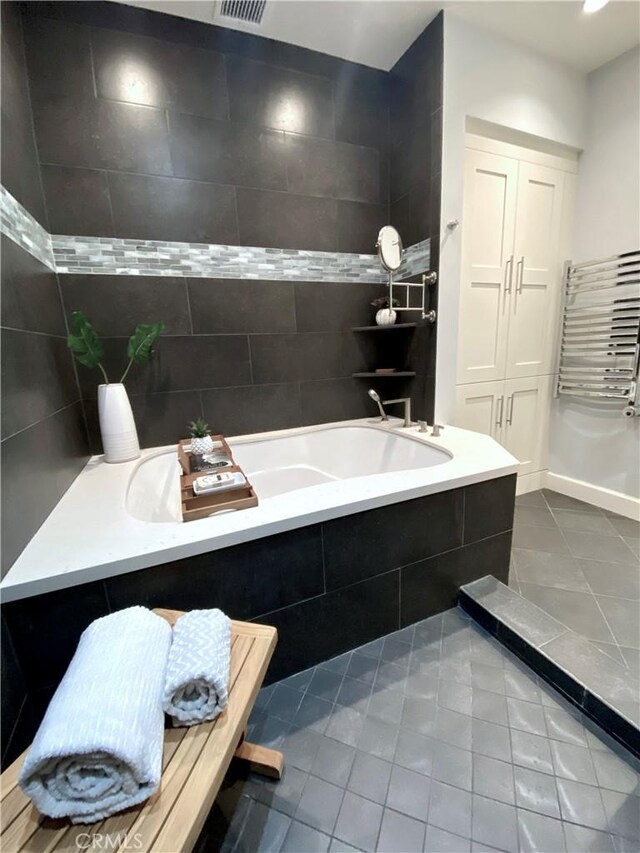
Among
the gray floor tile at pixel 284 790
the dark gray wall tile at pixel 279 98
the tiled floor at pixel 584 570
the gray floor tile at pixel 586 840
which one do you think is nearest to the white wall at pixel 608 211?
the tiled floor at pixel 584 570

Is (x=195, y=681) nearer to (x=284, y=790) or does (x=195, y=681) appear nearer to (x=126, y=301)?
→ (x=284, y=790)

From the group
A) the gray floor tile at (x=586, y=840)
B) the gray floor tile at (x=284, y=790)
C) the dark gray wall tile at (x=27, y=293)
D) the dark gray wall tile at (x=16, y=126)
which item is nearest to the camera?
the gray floor tile at (x=586, y=840)

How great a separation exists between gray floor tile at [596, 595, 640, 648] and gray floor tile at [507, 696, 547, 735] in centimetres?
48

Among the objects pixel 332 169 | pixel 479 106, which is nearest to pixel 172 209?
pixel 332 169

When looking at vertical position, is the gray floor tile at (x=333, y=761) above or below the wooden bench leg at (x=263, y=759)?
below

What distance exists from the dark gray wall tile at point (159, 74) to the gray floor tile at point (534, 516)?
280cm

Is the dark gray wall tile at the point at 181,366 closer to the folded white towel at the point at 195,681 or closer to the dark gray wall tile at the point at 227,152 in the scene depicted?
the dark gray wall tile at the point at 227,152

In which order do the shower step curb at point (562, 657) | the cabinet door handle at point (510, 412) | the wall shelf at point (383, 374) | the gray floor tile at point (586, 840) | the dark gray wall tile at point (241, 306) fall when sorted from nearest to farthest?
1. the gray floor tile at point (586, 840)
2. the shower step curb at point (562, 657)
3. the dark gray wall tile at point (241, 306)
4. the wall shelf at point (383, 374)
5. the cabinet door handle at point (510, 412)

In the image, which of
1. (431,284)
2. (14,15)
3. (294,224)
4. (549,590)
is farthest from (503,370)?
(14,15)

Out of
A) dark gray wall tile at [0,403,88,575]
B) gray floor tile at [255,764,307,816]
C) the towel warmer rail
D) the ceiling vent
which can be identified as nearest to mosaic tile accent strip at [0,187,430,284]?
dark gray wall tile at [0,403,88,575]

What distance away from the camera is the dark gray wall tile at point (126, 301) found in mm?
1673

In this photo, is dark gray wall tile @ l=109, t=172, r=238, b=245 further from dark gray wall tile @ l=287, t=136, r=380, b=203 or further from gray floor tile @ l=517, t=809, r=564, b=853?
gray floor tile @ l=517, t=809, r=564, b=853

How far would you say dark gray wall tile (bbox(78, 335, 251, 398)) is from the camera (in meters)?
1.76

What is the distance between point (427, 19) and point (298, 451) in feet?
7.58
